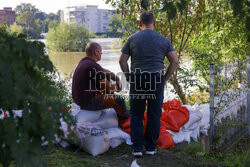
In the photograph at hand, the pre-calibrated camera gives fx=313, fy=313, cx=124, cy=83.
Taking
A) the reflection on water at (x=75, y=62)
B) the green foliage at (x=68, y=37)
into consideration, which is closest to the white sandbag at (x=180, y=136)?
the reflection on water at (x=75, y=62)

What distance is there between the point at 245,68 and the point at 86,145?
2783 millimetres

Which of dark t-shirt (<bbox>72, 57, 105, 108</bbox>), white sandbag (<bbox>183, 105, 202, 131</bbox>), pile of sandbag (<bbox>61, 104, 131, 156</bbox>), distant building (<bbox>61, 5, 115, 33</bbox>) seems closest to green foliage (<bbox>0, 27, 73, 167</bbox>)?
pile of sandbag (<bbox>61, 104, 131, 156</bbox>)

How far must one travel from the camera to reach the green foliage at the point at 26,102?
143 cm

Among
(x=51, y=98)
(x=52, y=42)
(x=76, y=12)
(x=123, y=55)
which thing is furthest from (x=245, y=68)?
(x=76, y=12)

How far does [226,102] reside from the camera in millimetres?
4027

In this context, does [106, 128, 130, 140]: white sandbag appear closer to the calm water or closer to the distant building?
the calm water

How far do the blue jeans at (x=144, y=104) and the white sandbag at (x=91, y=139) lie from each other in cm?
36

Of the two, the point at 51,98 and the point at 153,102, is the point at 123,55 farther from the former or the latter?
the point at 51,98

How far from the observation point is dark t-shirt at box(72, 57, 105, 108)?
366 cm

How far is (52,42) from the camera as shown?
34.1 m

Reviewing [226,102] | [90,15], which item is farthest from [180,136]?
[90,15]

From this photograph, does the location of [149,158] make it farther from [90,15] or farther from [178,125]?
[90,15]

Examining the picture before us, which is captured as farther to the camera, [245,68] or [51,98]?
[245,68]

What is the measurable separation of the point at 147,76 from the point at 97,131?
85 cm
